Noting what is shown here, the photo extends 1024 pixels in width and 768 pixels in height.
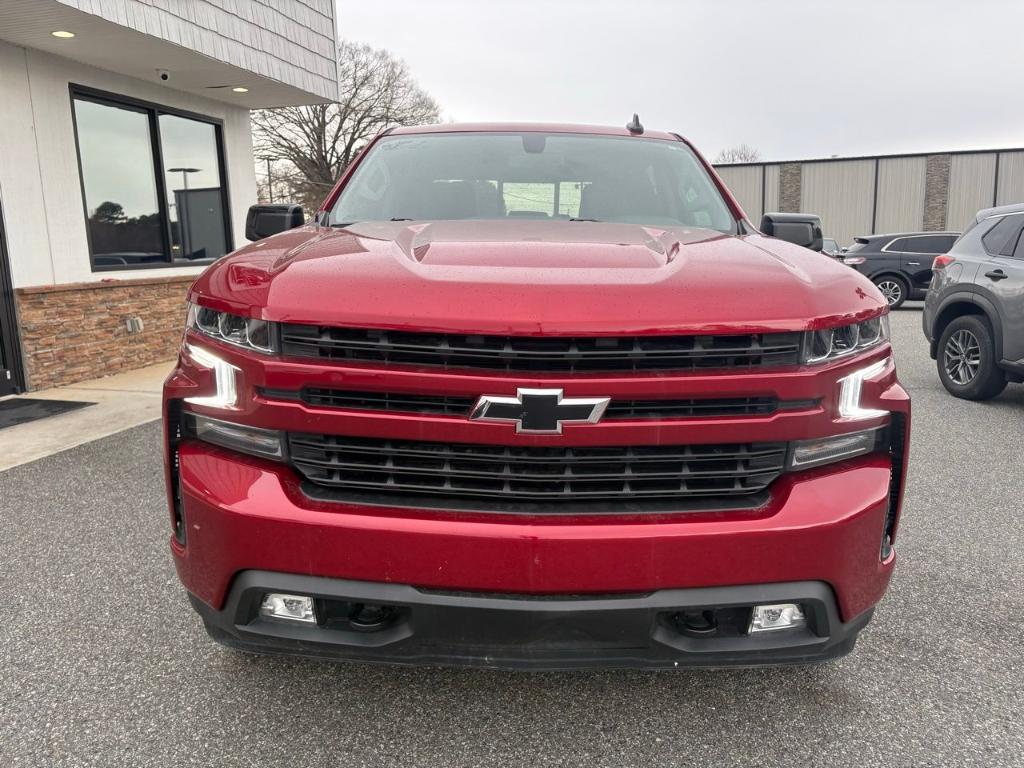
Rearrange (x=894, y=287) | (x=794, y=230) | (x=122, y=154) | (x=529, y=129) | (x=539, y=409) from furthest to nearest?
(x=894, y=287) < (x=122, y=154) < (x=529, y=129) < (x=794, y=230) < (x=539, y=409)

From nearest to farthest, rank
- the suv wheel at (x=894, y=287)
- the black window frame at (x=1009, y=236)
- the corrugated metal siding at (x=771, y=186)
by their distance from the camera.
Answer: the black window frame at (x=1009, y=236), the suv wheel at (x=894, y=287), the corrugated metal siding at (x=771, y=186)

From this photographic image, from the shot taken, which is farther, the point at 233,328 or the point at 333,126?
the point at 333,126

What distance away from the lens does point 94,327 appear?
7738 millimetres

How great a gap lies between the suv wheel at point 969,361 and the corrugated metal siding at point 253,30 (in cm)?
790

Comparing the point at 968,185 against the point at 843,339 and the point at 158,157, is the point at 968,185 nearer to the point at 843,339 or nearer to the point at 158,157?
the point at 158,157

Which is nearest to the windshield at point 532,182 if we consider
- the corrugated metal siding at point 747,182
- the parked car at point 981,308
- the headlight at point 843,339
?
the headlight at point 843,339

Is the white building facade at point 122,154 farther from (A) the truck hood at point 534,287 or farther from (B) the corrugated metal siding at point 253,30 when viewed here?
(A) the truck hood at point 534,287

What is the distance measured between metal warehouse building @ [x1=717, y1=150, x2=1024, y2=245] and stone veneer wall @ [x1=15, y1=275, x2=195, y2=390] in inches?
994

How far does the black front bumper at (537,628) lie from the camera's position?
1.69 m

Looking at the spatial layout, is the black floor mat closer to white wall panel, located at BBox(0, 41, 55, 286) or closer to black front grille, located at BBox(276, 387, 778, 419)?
white wall panel, located at BBox(0, 41, 55, 286)

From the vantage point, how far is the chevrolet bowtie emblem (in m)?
1.65

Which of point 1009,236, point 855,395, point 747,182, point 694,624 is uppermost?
point 747,182

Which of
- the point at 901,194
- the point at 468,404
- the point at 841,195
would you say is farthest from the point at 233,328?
the point at 901,194

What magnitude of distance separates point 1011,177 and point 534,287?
35.3 metres
